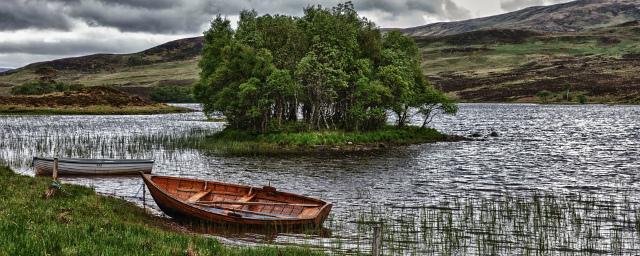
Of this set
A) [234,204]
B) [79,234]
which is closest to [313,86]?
[234,204]

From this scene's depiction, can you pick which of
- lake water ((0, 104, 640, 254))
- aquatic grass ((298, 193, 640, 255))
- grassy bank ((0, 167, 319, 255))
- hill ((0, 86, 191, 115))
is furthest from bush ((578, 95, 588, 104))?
grassy bank ((0, 167, 319, 255))

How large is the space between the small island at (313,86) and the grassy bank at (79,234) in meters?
37.0

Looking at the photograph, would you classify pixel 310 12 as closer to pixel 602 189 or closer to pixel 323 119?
pixel 323 119

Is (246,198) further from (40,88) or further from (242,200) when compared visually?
(40,88)

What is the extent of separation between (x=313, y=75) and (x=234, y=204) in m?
39.0

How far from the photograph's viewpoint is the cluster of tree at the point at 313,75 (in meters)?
65.4

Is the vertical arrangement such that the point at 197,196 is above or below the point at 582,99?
below

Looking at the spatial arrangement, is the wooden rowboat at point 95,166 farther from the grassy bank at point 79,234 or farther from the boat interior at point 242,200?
the grassy bank at point 79,234

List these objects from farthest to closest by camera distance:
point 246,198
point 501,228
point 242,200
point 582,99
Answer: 1. point 582,99
2. point 246,198
3. point 242,200
4. point 501,228

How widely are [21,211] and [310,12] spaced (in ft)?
183

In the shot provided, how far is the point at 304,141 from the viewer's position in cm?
6372

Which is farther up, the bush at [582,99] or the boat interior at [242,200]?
the bush at [582,99]

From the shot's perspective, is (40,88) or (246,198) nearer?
(246,198)

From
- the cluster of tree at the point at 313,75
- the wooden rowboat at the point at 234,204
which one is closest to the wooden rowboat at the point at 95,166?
the wooden rowboat at the point at 234,204
